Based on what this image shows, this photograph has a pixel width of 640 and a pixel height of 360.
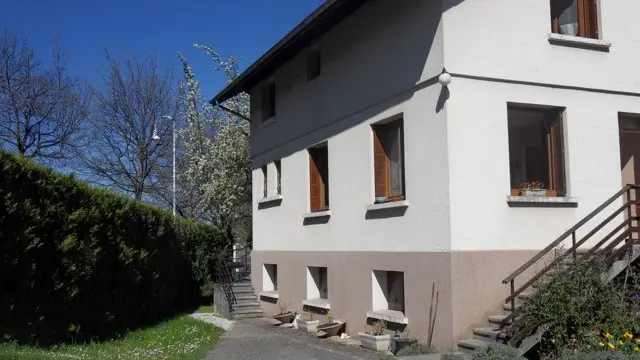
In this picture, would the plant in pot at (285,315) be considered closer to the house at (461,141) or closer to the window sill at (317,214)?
the house at (461,141)

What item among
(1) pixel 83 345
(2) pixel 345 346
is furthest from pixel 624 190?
(1) pixel 83 345

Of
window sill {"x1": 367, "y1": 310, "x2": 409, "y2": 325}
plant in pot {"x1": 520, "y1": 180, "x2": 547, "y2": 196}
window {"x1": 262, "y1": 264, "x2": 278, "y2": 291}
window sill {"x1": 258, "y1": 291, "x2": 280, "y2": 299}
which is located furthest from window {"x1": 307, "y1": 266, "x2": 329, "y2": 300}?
plant in pot {"x1": 520, "y1": 180, "x2": 547, "y2": 196}

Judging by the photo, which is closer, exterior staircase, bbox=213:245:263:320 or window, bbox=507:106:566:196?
window, bbox=507:106:566:196

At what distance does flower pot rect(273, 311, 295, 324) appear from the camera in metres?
16.1

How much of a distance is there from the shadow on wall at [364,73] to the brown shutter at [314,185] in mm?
507

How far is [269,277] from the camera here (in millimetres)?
18422

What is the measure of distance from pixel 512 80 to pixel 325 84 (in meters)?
4.89

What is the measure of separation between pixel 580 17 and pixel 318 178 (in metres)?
6.49

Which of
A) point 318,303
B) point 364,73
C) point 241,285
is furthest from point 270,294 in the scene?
point 364,73

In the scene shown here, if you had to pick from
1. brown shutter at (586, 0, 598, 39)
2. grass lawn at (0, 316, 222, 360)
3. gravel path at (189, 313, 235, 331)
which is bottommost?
gravel path at (189, 313, 235, 331)

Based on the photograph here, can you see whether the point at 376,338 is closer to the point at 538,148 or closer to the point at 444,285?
the point at 444,285

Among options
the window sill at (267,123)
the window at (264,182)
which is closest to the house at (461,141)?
the window sill at (267,123)

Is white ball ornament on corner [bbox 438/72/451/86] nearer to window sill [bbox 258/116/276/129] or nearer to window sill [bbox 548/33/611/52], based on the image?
window sill [bbox 548/33/611/52]

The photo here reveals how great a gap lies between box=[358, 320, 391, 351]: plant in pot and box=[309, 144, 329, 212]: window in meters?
3.70
